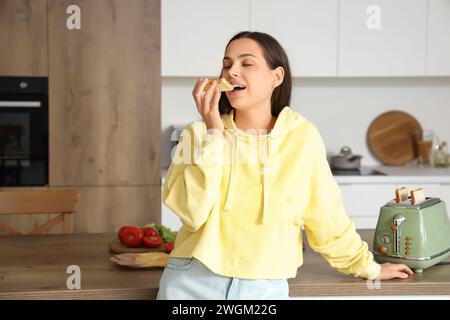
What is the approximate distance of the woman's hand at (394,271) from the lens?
5.82 ft

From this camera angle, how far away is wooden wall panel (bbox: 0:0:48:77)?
11.9 feet

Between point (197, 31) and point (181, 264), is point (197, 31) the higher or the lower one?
the higher one

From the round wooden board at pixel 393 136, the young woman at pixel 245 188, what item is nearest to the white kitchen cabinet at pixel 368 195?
the round wooden board at pixel 393 136

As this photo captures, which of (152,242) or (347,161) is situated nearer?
(152,242)

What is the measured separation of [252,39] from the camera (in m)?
1.62

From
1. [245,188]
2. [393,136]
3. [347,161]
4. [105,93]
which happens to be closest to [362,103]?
[393,136]

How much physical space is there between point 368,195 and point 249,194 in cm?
240

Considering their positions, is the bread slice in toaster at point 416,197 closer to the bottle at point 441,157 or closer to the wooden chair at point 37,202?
the wooden chair at point 37,202

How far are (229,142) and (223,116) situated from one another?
91 millimetres

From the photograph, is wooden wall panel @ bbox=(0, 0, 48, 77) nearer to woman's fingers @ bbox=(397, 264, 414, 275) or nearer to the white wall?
the white wall

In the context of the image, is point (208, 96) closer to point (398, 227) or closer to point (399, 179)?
point (398, 227)

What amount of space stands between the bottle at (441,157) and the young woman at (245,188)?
2782 mm

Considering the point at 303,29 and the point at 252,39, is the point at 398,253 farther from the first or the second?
the point at 303,29

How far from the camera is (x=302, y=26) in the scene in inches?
155
